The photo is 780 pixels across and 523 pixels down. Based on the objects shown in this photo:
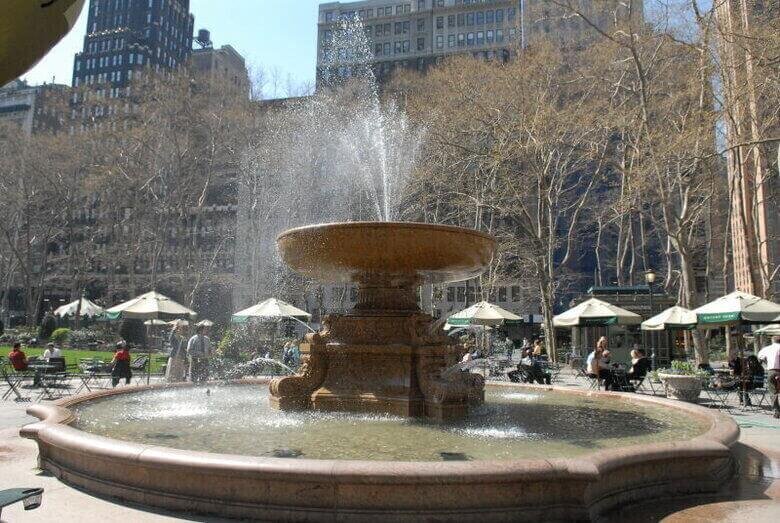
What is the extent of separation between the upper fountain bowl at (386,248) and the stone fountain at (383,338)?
0.04 ft

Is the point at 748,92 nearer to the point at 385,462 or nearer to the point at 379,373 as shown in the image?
the point at 379,373

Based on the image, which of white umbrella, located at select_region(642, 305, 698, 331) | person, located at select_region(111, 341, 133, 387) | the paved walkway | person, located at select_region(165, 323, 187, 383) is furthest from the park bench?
white umbrella, located at select_region(642, 305, 698, 331)

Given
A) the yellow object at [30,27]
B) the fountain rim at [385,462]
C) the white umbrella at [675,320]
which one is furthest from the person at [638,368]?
the yellow object at [30,27]

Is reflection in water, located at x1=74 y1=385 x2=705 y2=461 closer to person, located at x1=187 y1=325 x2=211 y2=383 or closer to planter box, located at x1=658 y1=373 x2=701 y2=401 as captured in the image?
planter box, located at x1=658 y1=373 x2=701 y2=401

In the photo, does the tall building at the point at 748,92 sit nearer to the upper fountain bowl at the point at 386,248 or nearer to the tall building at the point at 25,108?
the upper fountain bowl at the point at 386,248

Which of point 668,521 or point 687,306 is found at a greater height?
point 687,306

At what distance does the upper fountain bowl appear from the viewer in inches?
302

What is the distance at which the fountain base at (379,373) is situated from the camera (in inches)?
309

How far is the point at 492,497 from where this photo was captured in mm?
4211

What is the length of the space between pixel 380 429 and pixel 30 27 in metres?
5.88

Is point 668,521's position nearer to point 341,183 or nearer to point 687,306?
point 687,306

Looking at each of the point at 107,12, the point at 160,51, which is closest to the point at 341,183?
the point at 160,51

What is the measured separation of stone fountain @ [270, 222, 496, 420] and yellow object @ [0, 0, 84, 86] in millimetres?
Result: 5902

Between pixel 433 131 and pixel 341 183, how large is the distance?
8.10 meters
